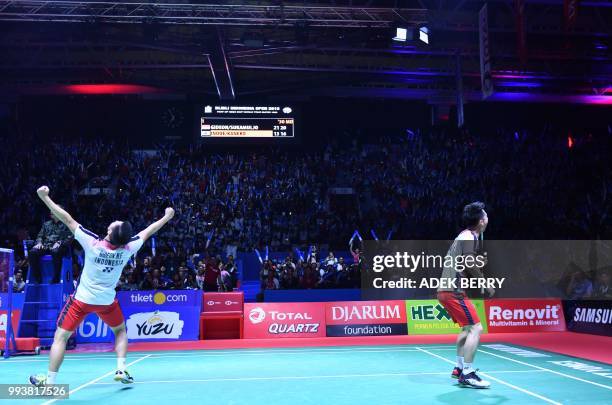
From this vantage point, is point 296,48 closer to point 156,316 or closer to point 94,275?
point 156,316

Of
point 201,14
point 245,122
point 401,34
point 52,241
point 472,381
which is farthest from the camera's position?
point 245,122

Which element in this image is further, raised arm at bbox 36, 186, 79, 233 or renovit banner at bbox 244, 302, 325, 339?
renovit banner at bbox 244, 302, 325, 339

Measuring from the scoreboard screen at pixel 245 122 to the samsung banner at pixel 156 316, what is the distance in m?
12.4

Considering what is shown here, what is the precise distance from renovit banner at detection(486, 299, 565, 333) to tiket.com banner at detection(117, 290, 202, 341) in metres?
8.33

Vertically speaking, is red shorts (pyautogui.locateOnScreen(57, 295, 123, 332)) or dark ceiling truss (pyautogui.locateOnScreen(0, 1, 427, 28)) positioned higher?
dark ceiling truss (pyautogui.locateOnScreen(0, 1, 427, 28))

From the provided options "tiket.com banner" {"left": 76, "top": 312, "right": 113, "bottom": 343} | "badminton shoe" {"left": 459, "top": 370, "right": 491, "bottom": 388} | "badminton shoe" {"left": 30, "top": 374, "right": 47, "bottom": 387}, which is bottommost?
"tiket.com banner" {"left": 76, "top": 312, "right": 113, "bottom": 343}

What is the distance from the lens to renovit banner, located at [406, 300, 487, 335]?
15992 mm

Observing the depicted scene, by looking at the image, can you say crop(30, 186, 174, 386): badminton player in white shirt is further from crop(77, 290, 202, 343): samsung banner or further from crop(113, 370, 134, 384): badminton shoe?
crop(77, 290, 202, 343): samsung banner

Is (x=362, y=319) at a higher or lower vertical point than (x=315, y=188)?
lower

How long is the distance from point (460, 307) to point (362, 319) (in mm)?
8634

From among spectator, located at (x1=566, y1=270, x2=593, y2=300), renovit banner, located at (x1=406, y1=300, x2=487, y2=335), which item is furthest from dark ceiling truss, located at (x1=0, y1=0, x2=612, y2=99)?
A: renovit banner, located at (x1=406, y1=300, x2=487, y2=335)

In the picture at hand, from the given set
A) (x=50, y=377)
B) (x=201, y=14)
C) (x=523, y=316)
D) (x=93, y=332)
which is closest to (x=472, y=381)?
(x=50, y=377)

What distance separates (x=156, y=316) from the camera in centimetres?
1512

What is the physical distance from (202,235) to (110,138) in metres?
9.17
